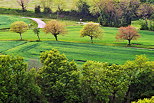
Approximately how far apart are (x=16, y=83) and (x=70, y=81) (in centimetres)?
999

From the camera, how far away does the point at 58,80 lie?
138 feet

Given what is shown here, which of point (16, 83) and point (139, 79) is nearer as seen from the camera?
point (16, 83)

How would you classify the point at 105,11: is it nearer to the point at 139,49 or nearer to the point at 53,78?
the point at 139,49

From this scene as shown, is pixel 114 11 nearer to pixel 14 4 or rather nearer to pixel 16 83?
pixel 14 4

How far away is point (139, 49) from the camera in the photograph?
76.1m

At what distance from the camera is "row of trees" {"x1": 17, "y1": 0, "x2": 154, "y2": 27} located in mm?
122688

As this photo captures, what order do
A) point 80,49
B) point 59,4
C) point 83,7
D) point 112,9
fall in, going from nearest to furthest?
point 80,49 < point 112,9 < point 83,7 < point 59,4

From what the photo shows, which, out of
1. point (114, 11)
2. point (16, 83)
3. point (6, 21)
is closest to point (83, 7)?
point (114, 11)

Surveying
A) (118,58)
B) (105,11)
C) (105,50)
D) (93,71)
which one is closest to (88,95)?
(93,71)

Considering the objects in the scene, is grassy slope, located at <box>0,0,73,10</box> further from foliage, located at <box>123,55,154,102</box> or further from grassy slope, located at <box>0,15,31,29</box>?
foliage, located at <box>123,55,154,102</box>

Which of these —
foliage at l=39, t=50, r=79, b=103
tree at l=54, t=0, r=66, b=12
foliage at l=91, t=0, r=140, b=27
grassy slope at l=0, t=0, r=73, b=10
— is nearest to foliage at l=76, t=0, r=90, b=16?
foliage at l=91, t=0, r=140, b=27

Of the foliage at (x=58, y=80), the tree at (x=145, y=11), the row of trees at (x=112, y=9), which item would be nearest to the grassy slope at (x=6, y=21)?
the row of trees at (x=112, y=9)

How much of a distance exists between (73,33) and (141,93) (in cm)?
6295

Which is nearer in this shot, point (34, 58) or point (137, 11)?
point (34, 58)
